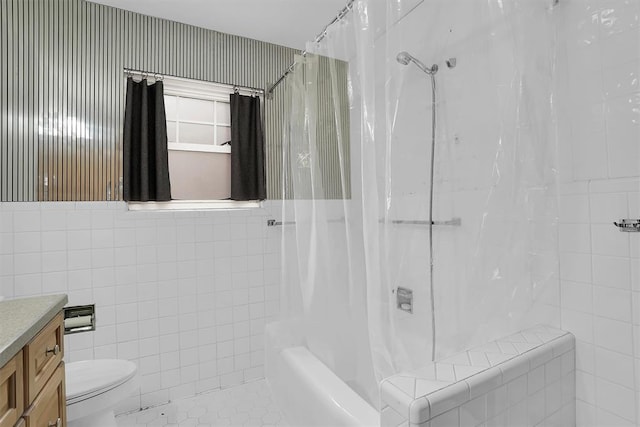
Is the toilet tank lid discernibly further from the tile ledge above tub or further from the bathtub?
the tile ledge above tub

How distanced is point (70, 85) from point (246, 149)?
3.60 feet

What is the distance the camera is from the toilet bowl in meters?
1.55

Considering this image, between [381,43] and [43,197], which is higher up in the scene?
[381,43]

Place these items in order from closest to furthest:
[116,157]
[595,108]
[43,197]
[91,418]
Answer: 1. [595,108]
2. [91,418]
3. [43,197]
4. [116,157]

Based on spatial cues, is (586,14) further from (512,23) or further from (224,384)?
(224,384)

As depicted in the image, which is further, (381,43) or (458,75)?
(458,75)

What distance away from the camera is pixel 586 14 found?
1199 millimetres

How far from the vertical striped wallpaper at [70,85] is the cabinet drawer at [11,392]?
52.0 inches

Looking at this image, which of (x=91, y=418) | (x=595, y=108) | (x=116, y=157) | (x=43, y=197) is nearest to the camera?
(x=595, y=108)

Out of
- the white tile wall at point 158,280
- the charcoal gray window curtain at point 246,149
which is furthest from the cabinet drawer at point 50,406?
the charcoal gray window curtain at point 246,149

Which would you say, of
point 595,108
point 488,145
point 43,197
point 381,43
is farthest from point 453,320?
point 43,197

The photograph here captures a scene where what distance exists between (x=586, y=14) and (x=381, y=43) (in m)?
0.71

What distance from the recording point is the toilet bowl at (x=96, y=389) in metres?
1.55

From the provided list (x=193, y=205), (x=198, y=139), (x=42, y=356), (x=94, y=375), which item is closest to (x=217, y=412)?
(x=94, y=375)
